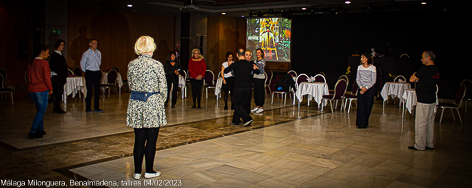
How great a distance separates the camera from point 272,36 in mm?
18156

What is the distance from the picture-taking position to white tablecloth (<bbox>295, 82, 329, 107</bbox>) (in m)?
9.57

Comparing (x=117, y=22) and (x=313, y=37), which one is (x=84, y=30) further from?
(x=313, y=37)

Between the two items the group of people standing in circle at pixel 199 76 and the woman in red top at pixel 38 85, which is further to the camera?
the group of people standing in circle at pixel 199 76

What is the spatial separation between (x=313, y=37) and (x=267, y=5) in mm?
3720

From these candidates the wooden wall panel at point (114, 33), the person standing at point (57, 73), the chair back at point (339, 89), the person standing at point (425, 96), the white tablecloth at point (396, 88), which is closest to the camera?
the person standing at point (425, 96)

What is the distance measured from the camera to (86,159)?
4.64 metres

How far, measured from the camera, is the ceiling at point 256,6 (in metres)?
13.4

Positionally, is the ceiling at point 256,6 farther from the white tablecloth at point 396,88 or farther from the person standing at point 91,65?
the person standing at point 91,65

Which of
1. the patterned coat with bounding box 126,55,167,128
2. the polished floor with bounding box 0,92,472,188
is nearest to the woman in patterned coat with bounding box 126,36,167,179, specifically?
the patterned coat with bounding box 126,55,167,128

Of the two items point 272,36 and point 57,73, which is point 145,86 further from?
point 272,36

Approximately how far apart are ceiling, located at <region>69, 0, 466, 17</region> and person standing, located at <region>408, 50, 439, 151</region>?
801cm

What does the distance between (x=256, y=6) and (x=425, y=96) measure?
10.5 m

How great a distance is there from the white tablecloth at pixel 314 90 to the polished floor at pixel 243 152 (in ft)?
A: 4.57

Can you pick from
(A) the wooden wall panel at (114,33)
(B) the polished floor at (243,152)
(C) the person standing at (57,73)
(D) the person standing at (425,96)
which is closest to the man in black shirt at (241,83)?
(B) the polished floor at (243,152)
